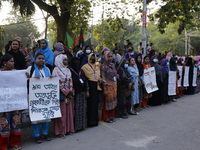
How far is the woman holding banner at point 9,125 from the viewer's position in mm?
3699

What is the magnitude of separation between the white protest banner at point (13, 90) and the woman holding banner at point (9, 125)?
0.12 m

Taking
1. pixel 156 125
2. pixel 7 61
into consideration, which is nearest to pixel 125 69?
pixel 156 125

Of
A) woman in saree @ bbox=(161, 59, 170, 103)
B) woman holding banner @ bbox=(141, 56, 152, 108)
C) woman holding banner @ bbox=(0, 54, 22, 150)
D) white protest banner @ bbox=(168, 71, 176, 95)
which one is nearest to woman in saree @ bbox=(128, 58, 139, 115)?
woman holding banner @ bbox=(141, 56, 152, 108)

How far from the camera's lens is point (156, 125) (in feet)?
17.2

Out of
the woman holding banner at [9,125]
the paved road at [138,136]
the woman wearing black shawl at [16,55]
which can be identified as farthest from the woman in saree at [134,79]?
the woman holding banner at [9,125]

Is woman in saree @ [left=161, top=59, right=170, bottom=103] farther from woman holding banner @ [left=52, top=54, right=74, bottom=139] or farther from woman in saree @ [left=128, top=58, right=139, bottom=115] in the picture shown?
woman holding banner @ [left=52, top=54, right=74, bottom=139]

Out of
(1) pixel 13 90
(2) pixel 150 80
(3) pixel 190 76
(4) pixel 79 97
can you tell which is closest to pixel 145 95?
(2) pixel 150 80

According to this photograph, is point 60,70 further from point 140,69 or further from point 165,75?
point 165,75

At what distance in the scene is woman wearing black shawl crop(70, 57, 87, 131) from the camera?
4789 millimetres

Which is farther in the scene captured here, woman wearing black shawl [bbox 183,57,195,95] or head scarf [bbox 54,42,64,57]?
woman wearing black shawl [bbox 183,57,195,95]

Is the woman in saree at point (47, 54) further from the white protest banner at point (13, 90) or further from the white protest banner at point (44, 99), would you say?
the white protest banner at point (13, 90)

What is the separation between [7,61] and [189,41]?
139 feet

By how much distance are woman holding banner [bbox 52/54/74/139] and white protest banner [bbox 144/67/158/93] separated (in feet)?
10.8

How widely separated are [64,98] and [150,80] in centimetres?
373
